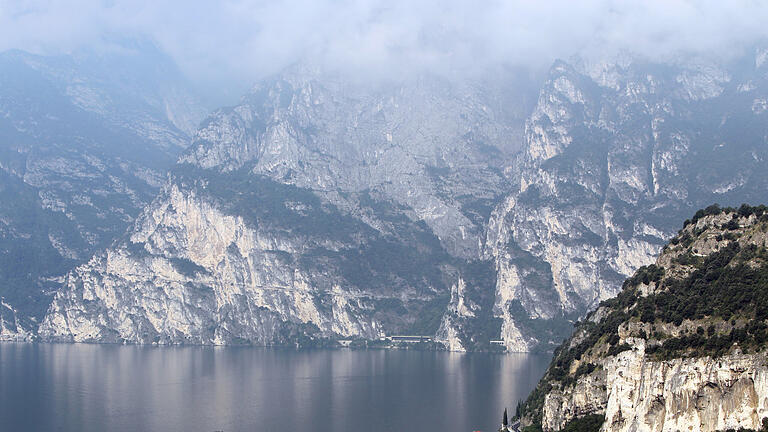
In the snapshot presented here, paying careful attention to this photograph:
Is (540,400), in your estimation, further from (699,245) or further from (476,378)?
(476,378)

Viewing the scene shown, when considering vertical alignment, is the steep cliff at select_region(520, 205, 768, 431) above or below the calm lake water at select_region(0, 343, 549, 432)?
above

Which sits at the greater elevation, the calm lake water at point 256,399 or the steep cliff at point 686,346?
the steep cliff at point 686,346

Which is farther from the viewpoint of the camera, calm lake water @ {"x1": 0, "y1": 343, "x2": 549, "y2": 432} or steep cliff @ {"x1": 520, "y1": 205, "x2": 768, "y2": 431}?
calm lake water @ {"x1": 0, "y1": 343, "x2": 549, "y2": 432}

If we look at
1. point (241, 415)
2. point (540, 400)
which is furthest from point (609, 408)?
point (241, 415)

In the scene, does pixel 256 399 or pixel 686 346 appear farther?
pixel 256 399

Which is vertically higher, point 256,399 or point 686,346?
point 686,346

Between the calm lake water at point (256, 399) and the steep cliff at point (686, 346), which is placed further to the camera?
the calm lake water at point (256, 399)
